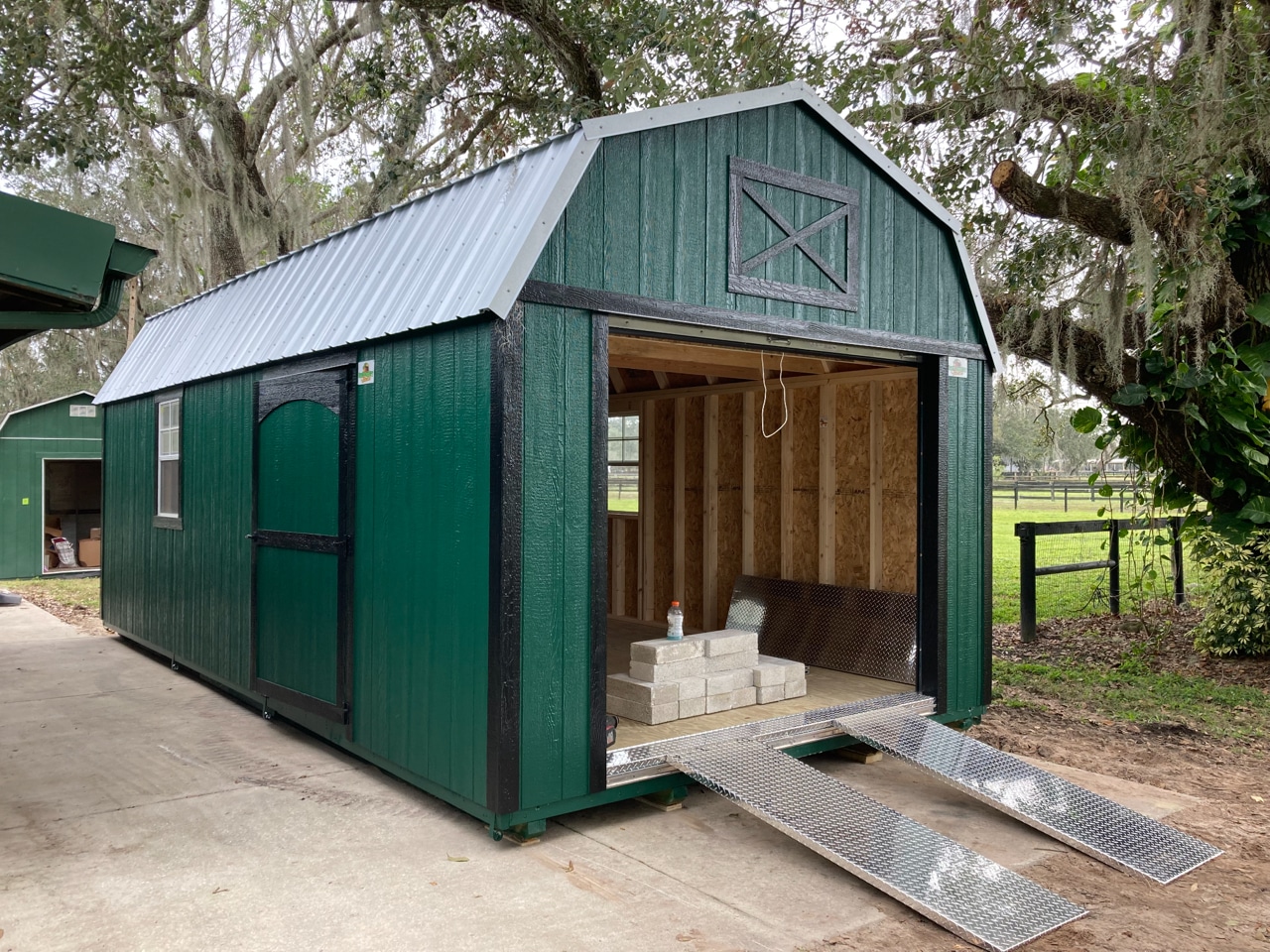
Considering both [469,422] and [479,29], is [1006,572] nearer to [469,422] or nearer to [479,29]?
[479,29]

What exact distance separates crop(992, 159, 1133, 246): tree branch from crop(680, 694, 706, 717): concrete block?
189 inches

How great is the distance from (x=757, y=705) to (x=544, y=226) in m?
3.05

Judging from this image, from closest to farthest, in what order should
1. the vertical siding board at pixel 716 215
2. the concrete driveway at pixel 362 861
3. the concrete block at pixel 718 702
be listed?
the concrete driveway at pixel 362 861 → the vertical siding board at pixel 716 215 → the concrete block at pixel 718 702

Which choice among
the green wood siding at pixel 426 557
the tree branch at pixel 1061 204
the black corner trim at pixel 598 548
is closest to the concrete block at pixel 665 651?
the black corner trim at pixel 598 548

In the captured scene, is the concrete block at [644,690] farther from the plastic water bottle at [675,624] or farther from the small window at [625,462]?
the small window at [625,462]

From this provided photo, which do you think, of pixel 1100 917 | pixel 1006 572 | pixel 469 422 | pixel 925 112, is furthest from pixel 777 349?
pixel 1006 572

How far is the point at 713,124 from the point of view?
480 centimetres

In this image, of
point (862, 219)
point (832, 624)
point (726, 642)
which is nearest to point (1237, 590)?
point (832, 624)

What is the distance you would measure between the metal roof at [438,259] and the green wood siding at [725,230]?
0.08 metres

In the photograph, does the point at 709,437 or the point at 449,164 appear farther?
the point at 449,164

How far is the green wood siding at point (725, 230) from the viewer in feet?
14.4

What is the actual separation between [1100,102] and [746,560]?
4.58 meters

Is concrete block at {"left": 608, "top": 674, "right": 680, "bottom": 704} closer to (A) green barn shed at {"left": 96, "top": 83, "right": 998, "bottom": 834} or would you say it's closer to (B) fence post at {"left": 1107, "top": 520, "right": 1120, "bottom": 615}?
(A) green barn shed at {"left": 96, "top": 83, "right": 998, "bottom": 834}

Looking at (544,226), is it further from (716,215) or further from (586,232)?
(716,215)
